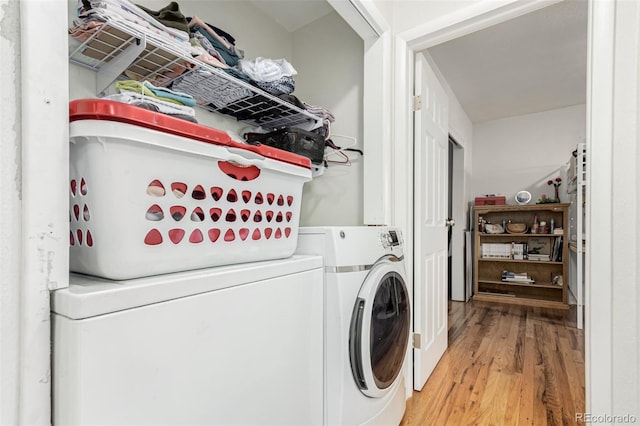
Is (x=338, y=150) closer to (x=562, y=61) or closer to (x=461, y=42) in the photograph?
(x=461, y=42)

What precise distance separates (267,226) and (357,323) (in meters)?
0.50

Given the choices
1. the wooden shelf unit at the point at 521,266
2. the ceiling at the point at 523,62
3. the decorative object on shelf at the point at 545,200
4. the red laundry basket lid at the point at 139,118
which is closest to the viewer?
the red laundry basket lid at the point at 139,118

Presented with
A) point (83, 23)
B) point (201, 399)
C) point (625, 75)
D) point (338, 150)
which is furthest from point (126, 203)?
point (625, 75)

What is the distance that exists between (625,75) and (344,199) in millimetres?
1306

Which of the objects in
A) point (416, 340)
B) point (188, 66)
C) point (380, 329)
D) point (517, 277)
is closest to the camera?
point (188, 66)

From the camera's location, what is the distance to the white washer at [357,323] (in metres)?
1.07

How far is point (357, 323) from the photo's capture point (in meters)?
1.09

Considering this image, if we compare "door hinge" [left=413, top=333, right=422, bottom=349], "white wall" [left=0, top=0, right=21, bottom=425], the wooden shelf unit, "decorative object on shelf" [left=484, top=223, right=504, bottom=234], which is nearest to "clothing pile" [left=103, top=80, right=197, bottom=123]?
"white wall" [left=0, top=0, right=21, bottom=425]

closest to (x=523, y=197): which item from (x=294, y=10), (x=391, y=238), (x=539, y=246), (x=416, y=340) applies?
(x=539, y=246)

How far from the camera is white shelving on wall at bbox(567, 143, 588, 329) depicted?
2.83 m

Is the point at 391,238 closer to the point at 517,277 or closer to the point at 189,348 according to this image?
the point at 189,348

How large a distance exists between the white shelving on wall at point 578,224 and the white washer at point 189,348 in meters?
2.68

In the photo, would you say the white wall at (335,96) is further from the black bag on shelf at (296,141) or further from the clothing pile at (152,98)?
the clothing pile at (152,98)

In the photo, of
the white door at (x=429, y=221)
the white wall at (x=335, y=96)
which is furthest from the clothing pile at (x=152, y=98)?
the white door at (x=429, y=221)
